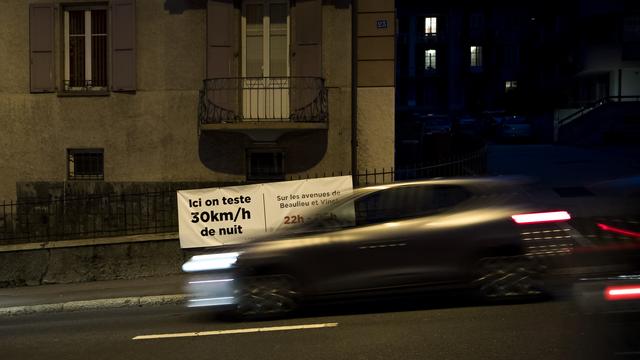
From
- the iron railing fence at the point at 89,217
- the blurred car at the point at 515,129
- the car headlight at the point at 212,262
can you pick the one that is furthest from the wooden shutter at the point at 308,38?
the blurred car at the point at 515,129

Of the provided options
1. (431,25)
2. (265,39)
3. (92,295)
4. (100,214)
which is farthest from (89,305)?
(431,25)

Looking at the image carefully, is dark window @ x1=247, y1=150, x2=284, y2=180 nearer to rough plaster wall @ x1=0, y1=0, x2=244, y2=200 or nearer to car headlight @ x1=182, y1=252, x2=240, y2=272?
rough plaster wall @ x1=0, y1=0, x2=244, y2=200

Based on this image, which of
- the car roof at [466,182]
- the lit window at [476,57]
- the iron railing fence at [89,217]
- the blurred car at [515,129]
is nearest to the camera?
the car roof at [466,182]

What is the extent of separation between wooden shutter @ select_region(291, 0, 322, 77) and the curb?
5.62 metres

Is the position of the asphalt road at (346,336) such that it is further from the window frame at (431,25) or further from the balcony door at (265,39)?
the window frame at (431,25)

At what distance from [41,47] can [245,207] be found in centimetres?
604

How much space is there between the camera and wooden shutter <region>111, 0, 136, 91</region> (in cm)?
1385

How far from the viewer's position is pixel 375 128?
13672 mm

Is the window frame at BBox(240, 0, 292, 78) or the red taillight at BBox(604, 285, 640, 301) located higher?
the window frame at BBox(240, 0, 292, 78)

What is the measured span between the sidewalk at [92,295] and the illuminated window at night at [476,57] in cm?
5333

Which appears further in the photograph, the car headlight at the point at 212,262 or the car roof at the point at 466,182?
the car roof at the point at 466,182

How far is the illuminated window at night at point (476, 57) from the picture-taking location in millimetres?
60875

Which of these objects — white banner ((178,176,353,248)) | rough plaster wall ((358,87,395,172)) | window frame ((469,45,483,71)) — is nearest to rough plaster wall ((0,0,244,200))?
white banner ((178,176,353,248))

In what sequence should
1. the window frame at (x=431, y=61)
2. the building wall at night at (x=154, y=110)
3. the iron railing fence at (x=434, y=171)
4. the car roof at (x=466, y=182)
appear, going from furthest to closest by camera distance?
the window frame at (x=431, y=61), the building wall at night at (x=154, y=110), the iron railing fence at (x=434, y=171), the car roof at (x=466, y=182)
